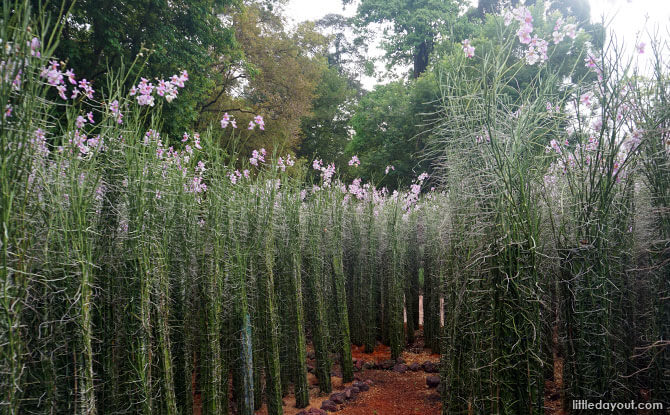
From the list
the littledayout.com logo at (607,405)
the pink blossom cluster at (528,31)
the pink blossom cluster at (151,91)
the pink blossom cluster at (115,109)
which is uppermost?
the pink blossom cluster at (528,31)

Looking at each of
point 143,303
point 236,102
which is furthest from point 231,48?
point 143,303

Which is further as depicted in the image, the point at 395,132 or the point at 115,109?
the point at 395,132

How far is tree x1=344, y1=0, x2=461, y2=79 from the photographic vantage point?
1825 centimetres

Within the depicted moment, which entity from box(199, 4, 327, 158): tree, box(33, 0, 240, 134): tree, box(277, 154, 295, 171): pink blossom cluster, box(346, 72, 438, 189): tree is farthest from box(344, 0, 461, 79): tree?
box(277, 154, 295, 171): pink blossom cluster

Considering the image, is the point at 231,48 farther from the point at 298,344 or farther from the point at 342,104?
the point at 342,104

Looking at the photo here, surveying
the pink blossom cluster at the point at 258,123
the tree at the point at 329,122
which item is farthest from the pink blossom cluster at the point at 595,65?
the tree at the point at 329,122

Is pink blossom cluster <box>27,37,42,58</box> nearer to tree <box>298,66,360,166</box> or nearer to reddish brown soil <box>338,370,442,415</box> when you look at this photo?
reddish brown soil <box>338,370,442,415</box>

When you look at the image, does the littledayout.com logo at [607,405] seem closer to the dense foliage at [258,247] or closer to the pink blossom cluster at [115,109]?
the dense foliage at [258,247]

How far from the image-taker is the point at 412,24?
18.9 m

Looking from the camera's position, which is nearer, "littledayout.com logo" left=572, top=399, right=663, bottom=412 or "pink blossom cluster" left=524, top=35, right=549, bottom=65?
"littledayout.com logo" left=572, top=399, right=663, bottom=412

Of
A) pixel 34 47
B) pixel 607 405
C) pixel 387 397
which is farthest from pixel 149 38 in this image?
pixel 607 405

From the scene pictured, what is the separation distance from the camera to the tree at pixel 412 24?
59.9 ft

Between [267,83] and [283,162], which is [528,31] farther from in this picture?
[267,83]

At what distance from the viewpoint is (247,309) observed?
11.0 feet
